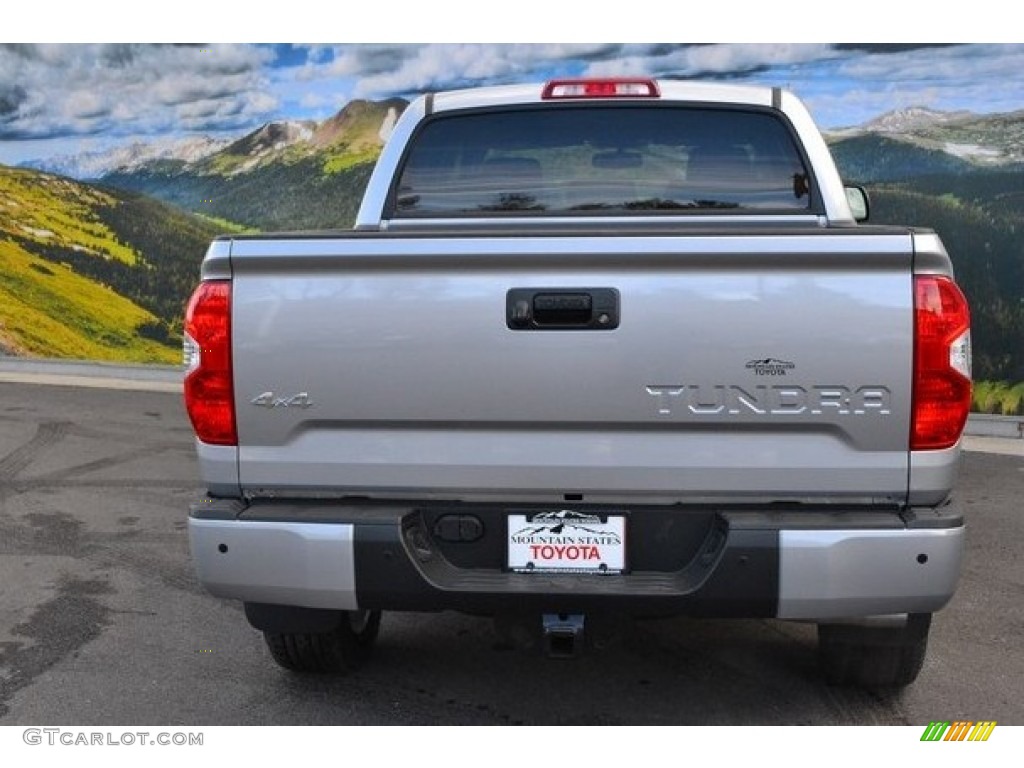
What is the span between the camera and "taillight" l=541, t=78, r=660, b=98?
13.7 feet

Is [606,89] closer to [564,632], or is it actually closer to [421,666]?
[564,632]

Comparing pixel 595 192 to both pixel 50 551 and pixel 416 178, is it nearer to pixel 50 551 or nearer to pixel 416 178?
pixel 416 178

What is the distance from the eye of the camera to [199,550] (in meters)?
3.00

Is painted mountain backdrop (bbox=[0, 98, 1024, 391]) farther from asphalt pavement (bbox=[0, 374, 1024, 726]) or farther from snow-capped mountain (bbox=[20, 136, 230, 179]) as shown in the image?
asphalt pavement (bbox=[0, 374, 1024, 726])

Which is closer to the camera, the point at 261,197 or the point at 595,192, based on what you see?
the point at 595,192

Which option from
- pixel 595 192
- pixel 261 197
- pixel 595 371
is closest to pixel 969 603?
pixel 595 192

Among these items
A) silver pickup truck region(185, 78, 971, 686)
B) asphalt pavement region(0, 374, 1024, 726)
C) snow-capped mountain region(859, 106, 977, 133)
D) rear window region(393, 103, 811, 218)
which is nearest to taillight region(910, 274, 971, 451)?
silver pickup truck region(185, 78, 971, 686)

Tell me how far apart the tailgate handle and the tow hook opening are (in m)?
0.82

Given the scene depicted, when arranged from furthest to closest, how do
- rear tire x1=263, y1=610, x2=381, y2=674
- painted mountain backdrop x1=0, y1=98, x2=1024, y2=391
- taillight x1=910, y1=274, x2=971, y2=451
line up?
painted mountain backdrop x1=0, y1=98, x2=1024, y2=391 → rear tire x1=263, y1=610, x2=381, y2=674 → taillight x1=910, y1=274, x2=971, y2=451

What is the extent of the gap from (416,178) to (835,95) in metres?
6.93

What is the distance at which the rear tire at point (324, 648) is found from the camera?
368cm

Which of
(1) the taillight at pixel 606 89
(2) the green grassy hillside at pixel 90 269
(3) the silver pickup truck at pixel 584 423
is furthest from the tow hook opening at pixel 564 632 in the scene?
(2) the green grassy hillside at pixel 90 269

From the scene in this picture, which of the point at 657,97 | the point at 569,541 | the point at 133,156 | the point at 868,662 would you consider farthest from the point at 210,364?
the point at 133,156

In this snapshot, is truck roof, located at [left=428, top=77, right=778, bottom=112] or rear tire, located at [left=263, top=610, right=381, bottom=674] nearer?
rear tire, located at [left=263, top=610, right=381, bottom=674]
